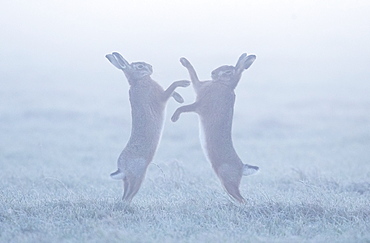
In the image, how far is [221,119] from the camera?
22.3ft

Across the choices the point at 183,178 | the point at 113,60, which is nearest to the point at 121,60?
the point at 113,60

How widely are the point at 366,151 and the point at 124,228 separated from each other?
875 centimetres

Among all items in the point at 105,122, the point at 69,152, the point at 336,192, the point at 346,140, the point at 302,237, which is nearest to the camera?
the point at 302,237

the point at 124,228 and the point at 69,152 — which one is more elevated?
the point at 124,228

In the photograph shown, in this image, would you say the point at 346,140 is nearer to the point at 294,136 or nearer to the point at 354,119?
the point at 294,136

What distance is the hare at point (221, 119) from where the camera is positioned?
6.55 meters

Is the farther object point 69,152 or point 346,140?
point 346,140

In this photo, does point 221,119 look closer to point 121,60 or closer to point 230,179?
point 230,179

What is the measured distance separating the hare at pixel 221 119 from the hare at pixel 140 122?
0.25m

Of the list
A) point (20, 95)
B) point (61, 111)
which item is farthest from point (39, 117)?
point (20, 95)

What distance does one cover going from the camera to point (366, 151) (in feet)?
43.2

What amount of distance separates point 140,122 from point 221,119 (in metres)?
0.88

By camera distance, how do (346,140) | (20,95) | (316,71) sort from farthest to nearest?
(316,71) < (20,95) < (346,140)

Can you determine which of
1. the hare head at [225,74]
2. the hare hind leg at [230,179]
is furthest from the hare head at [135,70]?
the hare hind leg at [230,179]
